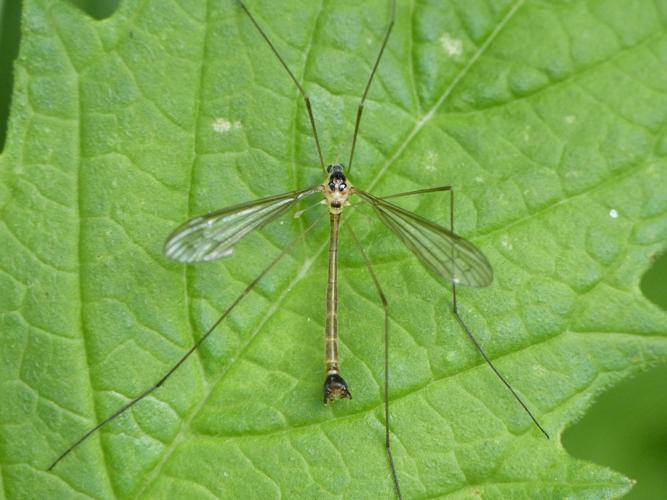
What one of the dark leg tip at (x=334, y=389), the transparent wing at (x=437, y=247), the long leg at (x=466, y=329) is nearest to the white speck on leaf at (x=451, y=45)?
the long leg at (x=466, y=329)

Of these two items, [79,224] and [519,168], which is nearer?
[79,224]

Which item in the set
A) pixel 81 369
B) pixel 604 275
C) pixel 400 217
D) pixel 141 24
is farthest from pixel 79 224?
pixel 604 275

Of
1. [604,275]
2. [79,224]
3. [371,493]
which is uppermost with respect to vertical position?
[79,224]

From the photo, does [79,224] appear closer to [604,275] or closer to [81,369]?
[81,369]

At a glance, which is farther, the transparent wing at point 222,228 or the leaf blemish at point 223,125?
the leaf blemish at point 223,125

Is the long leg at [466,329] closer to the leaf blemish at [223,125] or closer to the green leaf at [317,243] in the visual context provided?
the green leaf at [317,243]

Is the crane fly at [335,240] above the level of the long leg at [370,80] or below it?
below

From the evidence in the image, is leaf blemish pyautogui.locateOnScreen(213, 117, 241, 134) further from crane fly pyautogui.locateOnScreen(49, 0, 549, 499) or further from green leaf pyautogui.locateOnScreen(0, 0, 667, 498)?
crane fly pyautogui.locateOnScreen(49, 0, 549, 499)

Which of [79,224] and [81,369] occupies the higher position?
[79,224]
